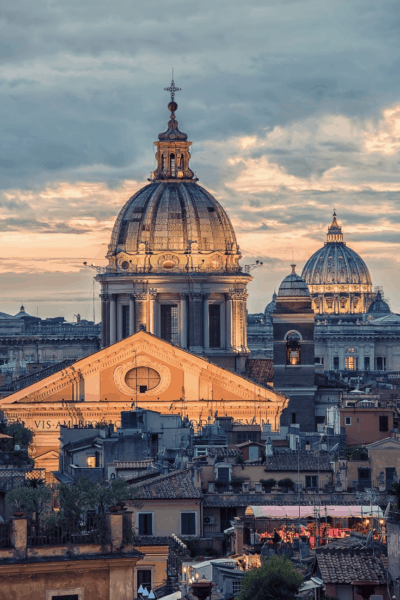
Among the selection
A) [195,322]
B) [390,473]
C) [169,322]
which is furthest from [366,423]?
[169,322]

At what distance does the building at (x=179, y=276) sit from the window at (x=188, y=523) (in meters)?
61.6

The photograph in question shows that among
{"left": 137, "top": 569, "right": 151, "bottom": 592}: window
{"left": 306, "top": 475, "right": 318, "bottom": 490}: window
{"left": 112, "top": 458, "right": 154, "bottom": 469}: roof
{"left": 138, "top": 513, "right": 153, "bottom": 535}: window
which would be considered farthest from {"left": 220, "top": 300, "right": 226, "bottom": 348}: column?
{"left": 137, "top": 569, "right": 151, "bottom": 592}: window

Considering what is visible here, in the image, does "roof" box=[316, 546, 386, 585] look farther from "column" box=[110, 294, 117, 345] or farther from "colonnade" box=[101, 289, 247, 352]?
"column" box=[110, 294, 117, 345]

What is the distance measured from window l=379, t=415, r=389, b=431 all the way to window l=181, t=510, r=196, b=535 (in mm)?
30593

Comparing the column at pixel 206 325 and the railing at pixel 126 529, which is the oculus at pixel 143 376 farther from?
the railing at pixel 126 529

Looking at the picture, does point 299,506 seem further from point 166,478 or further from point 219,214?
point 219,214

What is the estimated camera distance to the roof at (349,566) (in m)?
35.4

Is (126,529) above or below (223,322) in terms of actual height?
below

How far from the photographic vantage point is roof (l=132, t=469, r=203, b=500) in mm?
51094

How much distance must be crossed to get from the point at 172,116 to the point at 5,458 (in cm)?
5923

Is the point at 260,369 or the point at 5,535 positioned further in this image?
the point at 260,369

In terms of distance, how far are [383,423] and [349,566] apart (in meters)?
45.6

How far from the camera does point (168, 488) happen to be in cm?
5231

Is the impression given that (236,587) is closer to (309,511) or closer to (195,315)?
(309,511)
